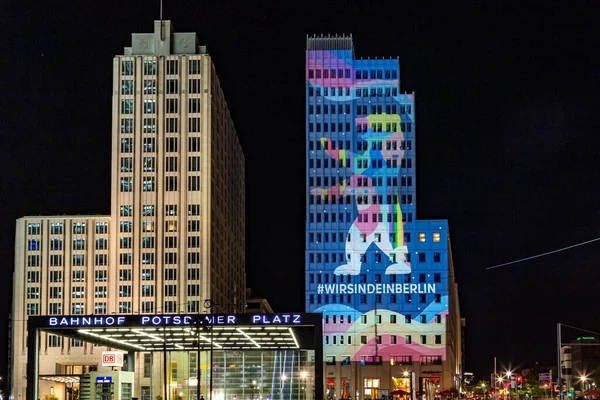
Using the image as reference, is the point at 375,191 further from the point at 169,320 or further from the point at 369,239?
the point at 169,320

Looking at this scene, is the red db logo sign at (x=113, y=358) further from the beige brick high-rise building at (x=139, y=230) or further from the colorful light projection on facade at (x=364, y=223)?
the colorful light projection on facade at (x=364, y=223)

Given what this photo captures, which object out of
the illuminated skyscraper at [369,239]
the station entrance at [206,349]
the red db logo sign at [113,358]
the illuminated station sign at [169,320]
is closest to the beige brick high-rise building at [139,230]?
the illuminated skyscraper at [369,239]

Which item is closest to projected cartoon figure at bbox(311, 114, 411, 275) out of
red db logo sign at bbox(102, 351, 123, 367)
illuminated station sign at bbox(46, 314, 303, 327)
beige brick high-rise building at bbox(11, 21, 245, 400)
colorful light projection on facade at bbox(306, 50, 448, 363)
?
colorful light projection on facade at bbox(306, 50, 448, 363)

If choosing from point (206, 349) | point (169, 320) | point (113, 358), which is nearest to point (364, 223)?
point (206, 349)

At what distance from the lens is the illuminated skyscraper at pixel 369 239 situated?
158375 millimetres

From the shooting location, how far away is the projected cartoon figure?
528ft

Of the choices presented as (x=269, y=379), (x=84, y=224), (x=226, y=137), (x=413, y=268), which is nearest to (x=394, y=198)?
(x=413, y=268)

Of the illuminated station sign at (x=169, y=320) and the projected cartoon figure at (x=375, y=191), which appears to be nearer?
the illuminated station sign at (x=169, y=320)

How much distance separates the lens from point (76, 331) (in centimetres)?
7056

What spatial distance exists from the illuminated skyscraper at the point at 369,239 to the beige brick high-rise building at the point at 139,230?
1848 centimetres

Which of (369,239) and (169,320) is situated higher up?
(369,239)

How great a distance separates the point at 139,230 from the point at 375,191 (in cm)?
3880

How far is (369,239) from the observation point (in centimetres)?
16125

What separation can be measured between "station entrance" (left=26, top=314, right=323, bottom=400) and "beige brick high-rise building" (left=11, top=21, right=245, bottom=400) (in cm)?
1974
